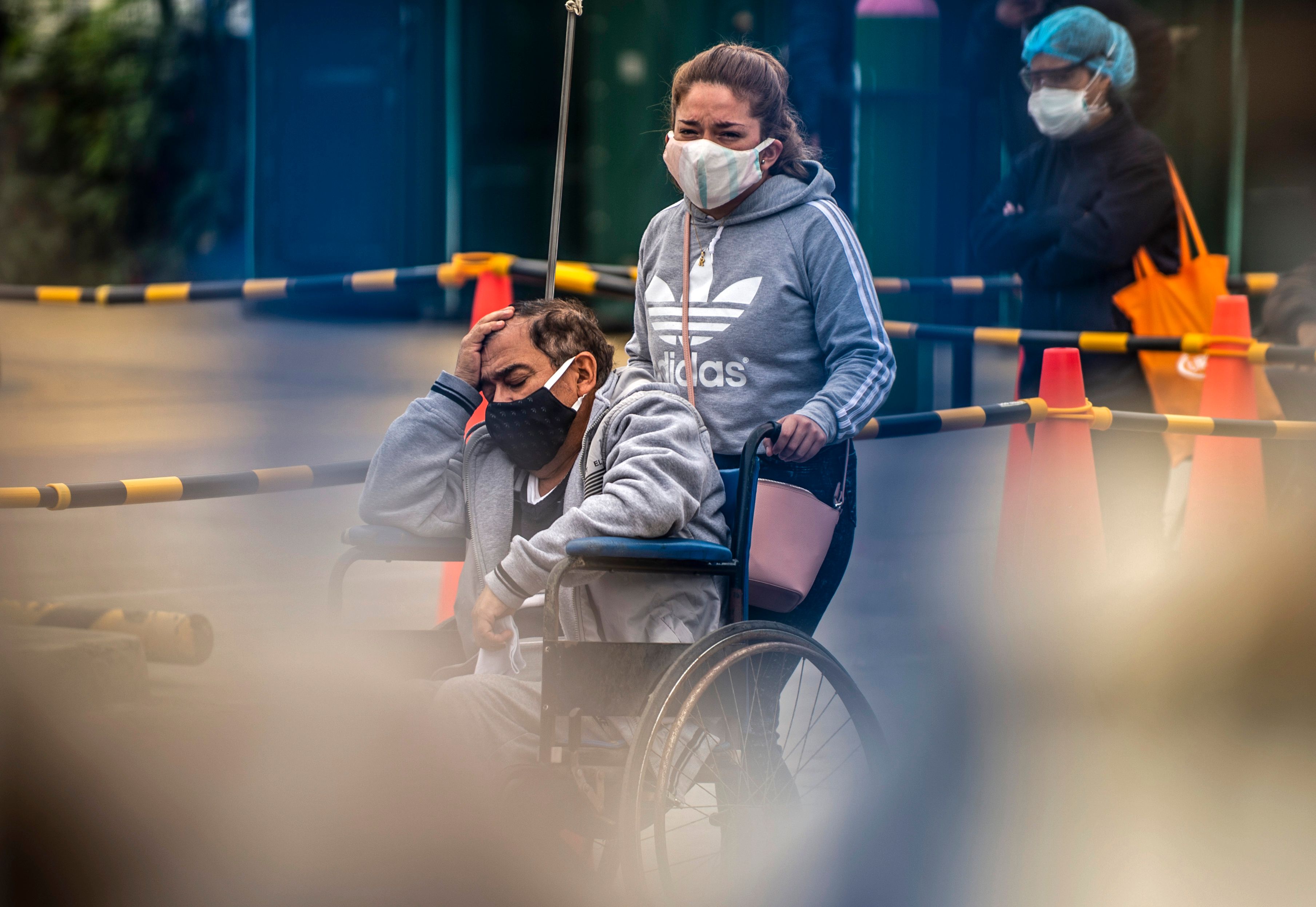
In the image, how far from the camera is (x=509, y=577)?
2762 millimetres

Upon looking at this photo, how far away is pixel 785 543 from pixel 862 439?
936 mm

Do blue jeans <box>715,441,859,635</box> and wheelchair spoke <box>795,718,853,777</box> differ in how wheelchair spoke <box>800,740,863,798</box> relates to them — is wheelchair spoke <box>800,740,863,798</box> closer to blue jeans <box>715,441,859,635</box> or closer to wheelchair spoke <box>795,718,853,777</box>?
wheelchair spoke <box>795,718,853,777</box>

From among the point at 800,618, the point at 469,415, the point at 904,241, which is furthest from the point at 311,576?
the point at 904,241

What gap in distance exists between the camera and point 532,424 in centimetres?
299

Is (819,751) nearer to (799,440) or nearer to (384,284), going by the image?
(799,440)

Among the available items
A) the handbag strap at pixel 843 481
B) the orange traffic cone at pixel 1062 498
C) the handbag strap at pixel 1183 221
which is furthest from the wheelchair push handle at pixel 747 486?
the handbag strap at pixel 1183 221

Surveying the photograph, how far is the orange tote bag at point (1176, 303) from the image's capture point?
5.02 metres

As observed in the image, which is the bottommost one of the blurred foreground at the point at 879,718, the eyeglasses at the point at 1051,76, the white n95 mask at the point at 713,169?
the blurred foreground at the point at 879,718

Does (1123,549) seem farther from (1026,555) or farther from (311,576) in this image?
(311,576)

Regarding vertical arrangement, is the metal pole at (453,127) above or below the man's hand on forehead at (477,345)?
above

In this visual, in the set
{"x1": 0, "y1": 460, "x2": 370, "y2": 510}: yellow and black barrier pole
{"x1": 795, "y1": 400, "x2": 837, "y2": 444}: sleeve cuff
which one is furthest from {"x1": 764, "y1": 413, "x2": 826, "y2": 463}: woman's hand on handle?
{"x1": 0, "y1": 460, "x2": 370, "y2": 510}: yellow and black barrier pole

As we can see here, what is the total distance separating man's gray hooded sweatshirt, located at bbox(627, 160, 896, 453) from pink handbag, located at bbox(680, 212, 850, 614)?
17 cm

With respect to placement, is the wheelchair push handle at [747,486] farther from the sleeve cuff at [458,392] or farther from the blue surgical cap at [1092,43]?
the blue surgical cap at [1092,43]

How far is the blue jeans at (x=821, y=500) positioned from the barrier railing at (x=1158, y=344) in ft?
6.44
